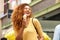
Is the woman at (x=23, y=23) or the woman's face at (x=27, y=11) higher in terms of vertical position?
the woman's face at (x=27, y=11)

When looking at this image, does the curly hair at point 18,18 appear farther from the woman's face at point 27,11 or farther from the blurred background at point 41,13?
the blurred background at point 41,13

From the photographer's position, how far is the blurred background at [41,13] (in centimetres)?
593

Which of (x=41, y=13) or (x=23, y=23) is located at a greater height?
(x=23, y=23)

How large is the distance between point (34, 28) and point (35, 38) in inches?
5.6

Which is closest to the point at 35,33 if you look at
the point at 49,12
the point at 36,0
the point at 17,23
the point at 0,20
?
the point at 17,23

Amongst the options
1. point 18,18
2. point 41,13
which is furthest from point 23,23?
point 41,13

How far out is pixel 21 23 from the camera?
9.41 ft

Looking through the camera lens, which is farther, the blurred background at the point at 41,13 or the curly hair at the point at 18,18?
the blurred background at the point at 41,13

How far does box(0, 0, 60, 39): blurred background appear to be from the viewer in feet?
19.4

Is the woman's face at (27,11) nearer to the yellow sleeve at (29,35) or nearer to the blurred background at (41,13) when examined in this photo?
the yellow sleeve at (29,35)

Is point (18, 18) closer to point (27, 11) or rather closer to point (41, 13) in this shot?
point (27, 11)

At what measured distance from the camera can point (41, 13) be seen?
6.89m

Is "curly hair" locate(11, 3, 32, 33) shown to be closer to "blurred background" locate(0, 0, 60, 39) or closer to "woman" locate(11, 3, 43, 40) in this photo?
"woman" locate(11, 3, 43, 40)

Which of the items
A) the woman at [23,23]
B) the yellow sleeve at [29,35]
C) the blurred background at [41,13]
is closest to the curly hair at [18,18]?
the woman at [23,23]
